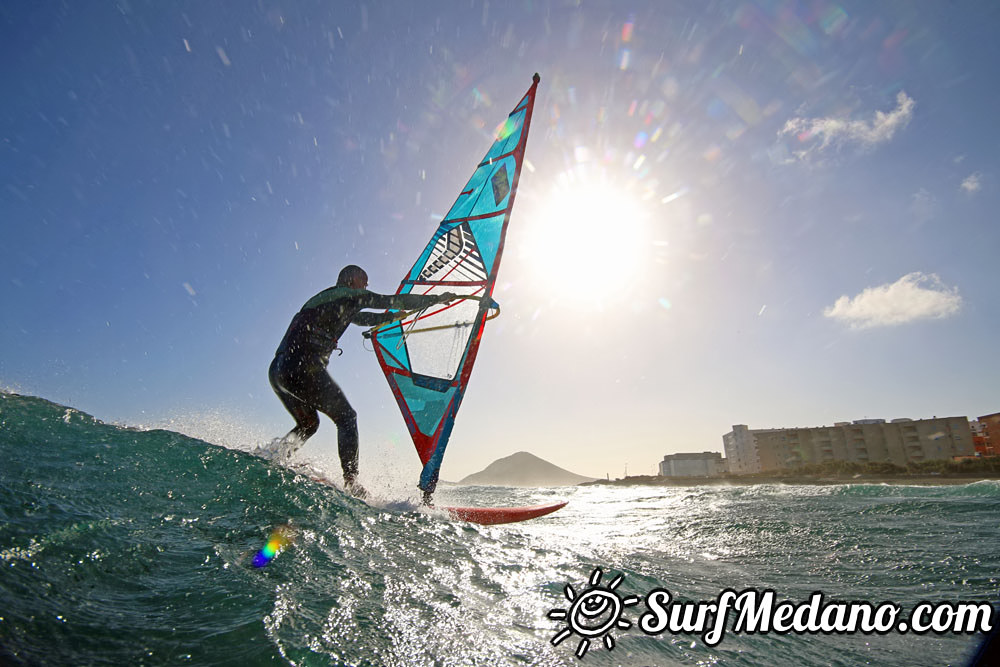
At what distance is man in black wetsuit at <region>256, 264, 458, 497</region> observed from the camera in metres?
4.18

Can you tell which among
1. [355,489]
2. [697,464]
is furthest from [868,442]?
[355,489]

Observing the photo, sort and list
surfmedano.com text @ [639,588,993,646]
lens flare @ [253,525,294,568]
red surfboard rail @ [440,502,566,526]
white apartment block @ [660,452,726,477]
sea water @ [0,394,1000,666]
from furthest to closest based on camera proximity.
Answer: white apartment block @ [660,452,726,477], red surfboard rail @ [440,502,566,526], surfmedano.com text @ [639,588,993,646], lens flare @ [253,525,294,568], sea water @ [0,394,1000,666]

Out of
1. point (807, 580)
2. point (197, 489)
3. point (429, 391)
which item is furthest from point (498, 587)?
point (429, 391)

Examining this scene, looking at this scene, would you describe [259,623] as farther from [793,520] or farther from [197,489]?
[793,520]

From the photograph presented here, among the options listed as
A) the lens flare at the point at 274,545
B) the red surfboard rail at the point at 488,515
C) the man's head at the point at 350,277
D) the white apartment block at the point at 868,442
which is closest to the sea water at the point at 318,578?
the lens flare at the point at 274,545

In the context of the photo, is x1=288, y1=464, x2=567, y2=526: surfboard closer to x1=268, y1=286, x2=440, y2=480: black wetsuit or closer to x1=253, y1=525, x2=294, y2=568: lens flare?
x1=268, y1=286, x2=440, y2=480: black wetsuit

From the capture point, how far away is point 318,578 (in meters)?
1.87

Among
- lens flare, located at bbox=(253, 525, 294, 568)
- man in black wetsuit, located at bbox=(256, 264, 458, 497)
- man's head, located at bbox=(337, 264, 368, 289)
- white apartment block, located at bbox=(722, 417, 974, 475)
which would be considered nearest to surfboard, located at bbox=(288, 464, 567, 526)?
man in black wetsuit, located at bbox=(256, 264, 458, 497)

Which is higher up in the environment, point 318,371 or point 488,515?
point 318,371

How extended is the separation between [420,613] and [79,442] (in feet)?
10.9

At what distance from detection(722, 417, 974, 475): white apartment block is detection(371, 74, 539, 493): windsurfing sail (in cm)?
6429

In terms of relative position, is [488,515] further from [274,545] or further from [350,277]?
[274,545]

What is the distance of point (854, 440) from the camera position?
183 ft

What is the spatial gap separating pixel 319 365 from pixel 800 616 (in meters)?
4.19
